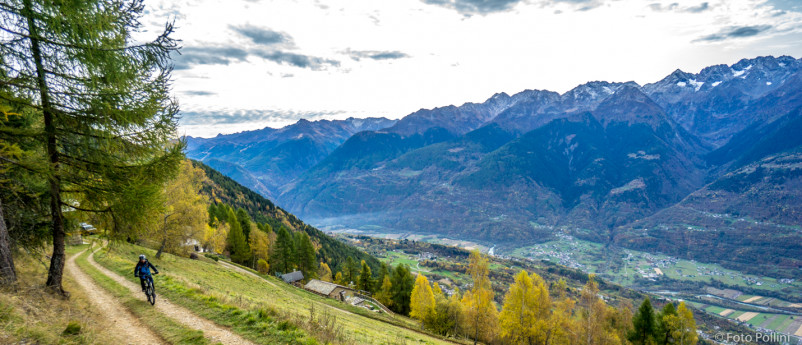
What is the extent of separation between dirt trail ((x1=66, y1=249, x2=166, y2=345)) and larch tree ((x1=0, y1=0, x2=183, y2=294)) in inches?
82.4

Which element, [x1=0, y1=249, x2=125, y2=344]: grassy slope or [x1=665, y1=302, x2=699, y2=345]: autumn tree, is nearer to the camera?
[x1=0, y1=249, x2=125, y2=344]: grassy slope

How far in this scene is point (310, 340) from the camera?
10242mm

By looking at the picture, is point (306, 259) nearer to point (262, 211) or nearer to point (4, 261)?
point (262, 211)

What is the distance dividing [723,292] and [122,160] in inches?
10482

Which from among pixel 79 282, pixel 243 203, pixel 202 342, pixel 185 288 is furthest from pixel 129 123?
pixel 243 203

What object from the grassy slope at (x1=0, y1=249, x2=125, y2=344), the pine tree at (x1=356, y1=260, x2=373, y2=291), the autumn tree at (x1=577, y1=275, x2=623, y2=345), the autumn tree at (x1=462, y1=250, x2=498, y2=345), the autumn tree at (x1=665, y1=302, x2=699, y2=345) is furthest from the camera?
the pine tree at (x1=356, y1=260, x2=373, y2=291)

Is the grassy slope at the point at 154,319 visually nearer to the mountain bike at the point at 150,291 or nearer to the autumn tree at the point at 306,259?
the mountain bike at the point at 150,291

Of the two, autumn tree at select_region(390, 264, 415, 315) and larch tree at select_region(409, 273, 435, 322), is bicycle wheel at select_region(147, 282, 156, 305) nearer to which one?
larch tree at select_region(409, 273, 435, 322)

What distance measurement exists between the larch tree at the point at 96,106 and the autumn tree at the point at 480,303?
1359 inches

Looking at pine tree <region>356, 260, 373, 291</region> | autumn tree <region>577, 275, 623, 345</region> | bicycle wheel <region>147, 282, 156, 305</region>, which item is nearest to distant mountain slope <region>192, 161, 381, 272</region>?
pine tree <region>356, 260, 373, 291</region>

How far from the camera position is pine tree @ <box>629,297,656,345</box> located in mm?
39344

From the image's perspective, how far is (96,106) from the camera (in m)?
10.2

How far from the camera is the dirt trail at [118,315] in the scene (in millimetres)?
10727

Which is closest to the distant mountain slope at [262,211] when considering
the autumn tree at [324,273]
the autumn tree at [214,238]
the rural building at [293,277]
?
the autumn tree at [324,273]
